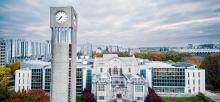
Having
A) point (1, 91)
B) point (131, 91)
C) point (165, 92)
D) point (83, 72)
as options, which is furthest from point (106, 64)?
point (1, 91)

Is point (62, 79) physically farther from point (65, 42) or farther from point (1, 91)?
point (1, 91)

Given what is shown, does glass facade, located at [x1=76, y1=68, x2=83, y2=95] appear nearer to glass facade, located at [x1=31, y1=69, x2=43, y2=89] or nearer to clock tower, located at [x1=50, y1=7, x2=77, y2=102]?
glass facade, located at [x1=31, y1=69, x2=43, y2=89]

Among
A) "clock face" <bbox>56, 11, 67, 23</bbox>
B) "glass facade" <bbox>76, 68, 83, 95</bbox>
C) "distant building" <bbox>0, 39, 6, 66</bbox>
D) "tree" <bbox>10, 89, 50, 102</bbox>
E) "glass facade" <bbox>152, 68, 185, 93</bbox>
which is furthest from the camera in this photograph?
"distant building" <bbox>0, 39, 6, 66</bbox>

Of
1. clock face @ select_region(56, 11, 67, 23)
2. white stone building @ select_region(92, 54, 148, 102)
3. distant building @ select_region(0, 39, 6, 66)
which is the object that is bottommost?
white stone building @ select_region(92, 54, 148, 102)

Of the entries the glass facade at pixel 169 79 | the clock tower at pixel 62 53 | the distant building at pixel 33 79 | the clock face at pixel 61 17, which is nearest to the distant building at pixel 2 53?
the distant building at pixel 33 79

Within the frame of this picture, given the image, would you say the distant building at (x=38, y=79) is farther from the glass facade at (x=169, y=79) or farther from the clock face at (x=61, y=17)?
the clock face at (x=61, y=17)

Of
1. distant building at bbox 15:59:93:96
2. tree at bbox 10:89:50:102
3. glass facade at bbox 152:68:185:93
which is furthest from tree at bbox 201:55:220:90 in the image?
tree at bbox 10:89:50:102

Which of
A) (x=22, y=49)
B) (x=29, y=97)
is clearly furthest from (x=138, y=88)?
(x=22, y=49)

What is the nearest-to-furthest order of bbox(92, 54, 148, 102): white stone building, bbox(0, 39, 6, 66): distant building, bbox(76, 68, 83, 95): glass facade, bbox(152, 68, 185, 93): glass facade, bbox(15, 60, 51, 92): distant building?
bbox(92, 54, 148, 102): white stone building → bbox(15, 60, 51, 92): distant building → bbox(76, 68, 83, 95): glass facade → bbox(152, 68, 185, 93): glass facade → bbox(0, 39, 6, 66): distant building
